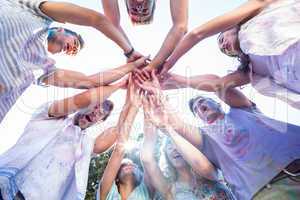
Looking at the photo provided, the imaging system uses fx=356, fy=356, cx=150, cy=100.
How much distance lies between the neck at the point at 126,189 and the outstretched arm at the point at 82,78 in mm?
1042

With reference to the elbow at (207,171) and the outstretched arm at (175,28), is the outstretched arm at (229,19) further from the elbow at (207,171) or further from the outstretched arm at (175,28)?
the elbow at (207,171)

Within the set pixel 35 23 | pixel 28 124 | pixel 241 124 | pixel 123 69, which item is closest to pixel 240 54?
pixel 241 124

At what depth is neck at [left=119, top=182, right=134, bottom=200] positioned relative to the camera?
348 cm

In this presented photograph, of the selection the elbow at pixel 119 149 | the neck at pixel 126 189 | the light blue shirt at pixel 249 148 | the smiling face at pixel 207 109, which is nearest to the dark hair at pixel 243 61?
the light blue shirt at pixel 249 148

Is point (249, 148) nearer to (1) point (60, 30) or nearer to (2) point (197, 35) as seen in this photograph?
(2) point (197, 35)

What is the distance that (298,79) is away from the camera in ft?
6.86

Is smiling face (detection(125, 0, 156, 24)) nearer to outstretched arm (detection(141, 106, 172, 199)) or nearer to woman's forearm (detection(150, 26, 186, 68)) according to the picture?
woman's forearm (detection(150, 26, 186, 68))

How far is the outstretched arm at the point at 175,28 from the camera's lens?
128 inches

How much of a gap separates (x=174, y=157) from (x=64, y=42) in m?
1.46

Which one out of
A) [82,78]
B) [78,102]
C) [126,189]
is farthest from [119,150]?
[82,78]

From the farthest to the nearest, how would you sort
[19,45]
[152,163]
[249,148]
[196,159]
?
[152,163] < [196,159] < [249,148] < [19,45]

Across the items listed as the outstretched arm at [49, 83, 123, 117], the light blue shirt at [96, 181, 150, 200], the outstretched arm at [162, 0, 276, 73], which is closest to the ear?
the outstretched arm at [49, 83, 123, 117]

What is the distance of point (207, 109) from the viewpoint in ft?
11.0

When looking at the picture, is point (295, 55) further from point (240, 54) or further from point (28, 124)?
point (28, 124)
